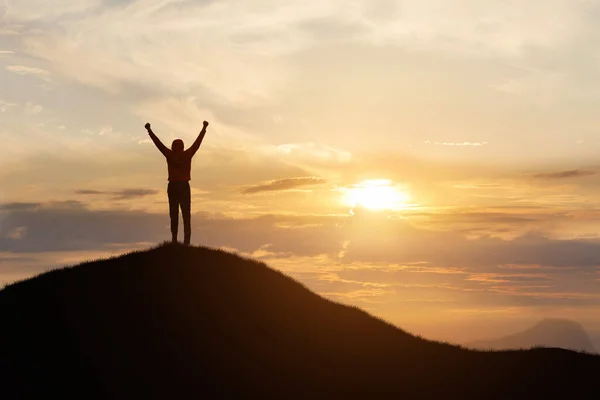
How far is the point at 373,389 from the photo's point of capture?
2639cm

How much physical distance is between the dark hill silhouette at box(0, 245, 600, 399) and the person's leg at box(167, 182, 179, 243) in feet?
3.51

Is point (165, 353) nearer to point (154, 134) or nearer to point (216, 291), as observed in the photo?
point (216, 291)

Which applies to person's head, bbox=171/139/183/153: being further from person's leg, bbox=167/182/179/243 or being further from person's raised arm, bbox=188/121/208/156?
person's leg, bbox=167/182/179/243

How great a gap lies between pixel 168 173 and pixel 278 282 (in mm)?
7710

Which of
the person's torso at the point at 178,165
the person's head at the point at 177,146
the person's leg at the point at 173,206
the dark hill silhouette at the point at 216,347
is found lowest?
the dark hill silhouette at the point at 216,347

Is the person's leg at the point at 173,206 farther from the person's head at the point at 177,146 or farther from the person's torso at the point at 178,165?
the person's head at the point at 177,146

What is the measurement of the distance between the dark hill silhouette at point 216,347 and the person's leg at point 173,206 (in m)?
1.07

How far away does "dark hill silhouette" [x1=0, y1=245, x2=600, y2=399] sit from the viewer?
24.8 metres

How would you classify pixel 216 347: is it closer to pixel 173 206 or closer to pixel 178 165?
pixel 173 206

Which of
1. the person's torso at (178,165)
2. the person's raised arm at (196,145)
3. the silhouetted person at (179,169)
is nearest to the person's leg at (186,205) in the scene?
the silhouetted person at (179,169)

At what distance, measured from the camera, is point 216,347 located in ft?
88.2

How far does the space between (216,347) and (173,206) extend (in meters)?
7.13

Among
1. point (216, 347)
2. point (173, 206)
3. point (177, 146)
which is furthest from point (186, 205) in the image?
point (216, 347)

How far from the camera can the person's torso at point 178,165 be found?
1193 inches
